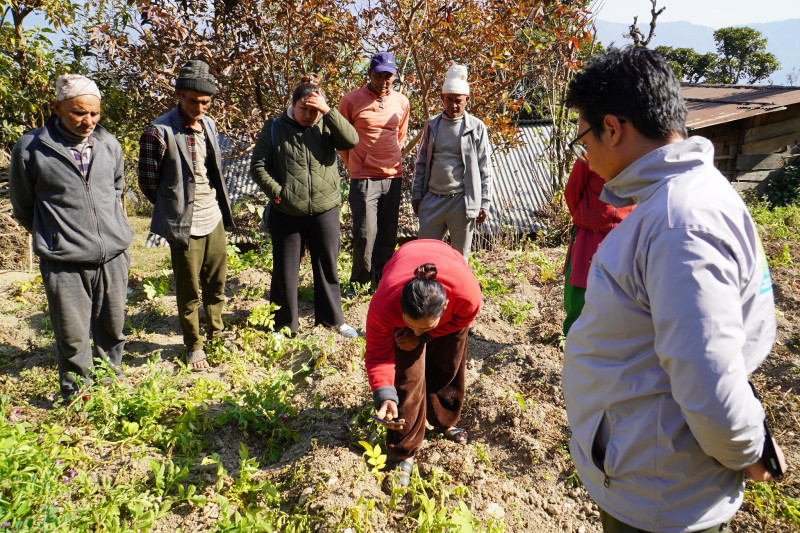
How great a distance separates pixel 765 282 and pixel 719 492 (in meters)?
0.51

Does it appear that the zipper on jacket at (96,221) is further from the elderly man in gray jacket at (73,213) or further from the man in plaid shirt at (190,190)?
the man in plaid shirt at (190,190)

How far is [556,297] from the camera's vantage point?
5391 mm

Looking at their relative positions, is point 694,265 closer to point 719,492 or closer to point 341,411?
point 719,492

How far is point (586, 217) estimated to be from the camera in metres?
3.25

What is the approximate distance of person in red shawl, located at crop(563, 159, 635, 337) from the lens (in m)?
3.18

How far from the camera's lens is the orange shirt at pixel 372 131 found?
15.3 ft

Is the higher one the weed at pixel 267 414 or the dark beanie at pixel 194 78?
the dark beanie at pixel 194 78

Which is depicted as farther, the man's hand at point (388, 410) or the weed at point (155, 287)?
the weed at point (155, 287)

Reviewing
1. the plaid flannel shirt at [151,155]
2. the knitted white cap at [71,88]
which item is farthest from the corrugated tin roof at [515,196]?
the knitted white cap at [71,88]

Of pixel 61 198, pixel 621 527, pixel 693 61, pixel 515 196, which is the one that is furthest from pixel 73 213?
pixel 693 61

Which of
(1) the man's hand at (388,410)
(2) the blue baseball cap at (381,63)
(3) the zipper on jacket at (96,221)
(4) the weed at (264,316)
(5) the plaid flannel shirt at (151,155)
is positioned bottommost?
(4) the weed at (264,316)

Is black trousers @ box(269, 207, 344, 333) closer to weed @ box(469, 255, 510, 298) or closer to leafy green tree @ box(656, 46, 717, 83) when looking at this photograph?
weed @ box(469, 255, 510, 298)

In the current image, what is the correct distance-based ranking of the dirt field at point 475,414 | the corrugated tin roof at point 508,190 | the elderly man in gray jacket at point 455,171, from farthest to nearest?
the corrugated tin roof at point 508,190 → the elderly man in gray jacket at point 455,171 → the dirt field at point 475,414

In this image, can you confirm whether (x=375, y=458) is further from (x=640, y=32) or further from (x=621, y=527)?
(x=640, y=32)
